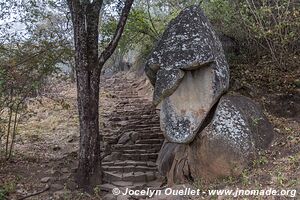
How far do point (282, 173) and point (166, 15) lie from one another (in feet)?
22.9

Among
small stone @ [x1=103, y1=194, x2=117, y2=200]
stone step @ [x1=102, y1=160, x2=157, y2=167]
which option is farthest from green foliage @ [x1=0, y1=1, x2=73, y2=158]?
small stone @ [x1=103, y1=194, x2=117, y2=200]

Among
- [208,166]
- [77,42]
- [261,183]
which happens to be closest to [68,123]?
[77,42]

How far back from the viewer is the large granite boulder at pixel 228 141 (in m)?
Result: 5.02

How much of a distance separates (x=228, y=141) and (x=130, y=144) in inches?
135

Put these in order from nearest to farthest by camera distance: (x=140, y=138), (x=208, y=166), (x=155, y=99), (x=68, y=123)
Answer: (x=208, y=166) < (x=155, y=99) < (x=140, y=138) < (x=68, y=123)

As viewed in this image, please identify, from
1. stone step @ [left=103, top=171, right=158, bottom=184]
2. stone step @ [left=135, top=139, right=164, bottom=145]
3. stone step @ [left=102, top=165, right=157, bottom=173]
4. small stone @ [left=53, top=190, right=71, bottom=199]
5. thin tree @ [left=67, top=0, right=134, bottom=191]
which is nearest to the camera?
small stone @ [left=53, top=190, right=71, bottom=199]

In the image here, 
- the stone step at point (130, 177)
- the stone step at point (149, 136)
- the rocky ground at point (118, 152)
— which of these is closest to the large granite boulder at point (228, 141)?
the rocky ground at point (118, 152)

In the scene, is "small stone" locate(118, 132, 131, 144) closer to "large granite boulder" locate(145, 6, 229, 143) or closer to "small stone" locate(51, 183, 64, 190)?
"small stone" locate(51, 183, 64, 190)

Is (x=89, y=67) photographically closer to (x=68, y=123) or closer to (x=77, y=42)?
(x=77, y=42)

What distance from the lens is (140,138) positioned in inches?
319

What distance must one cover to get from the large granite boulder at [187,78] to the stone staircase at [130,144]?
5.02ft

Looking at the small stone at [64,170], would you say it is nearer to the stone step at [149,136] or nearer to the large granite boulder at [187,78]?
the stone step at [149,136]

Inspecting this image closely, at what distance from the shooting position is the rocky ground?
481 cm

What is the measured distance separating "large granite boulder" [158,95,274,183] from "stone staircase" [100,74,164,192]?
126cm
